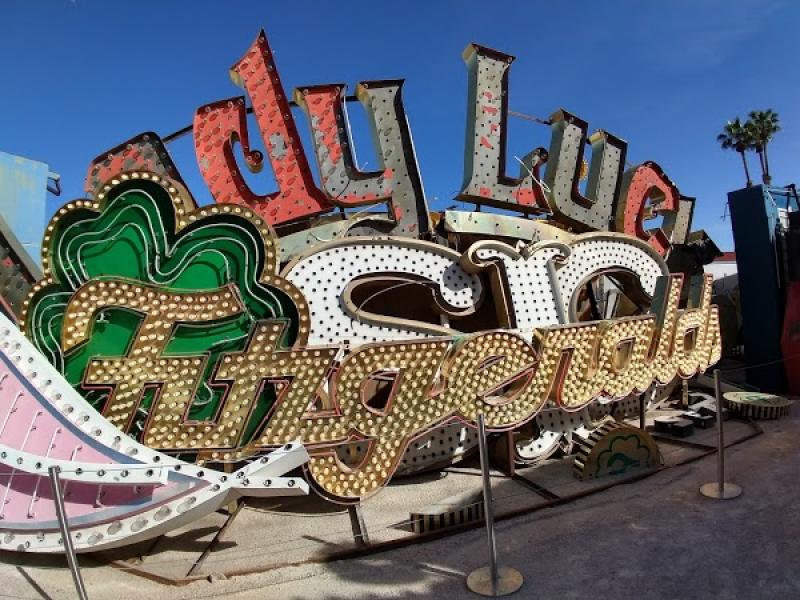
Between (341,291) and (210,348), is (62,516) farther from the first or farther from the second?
(341,291)

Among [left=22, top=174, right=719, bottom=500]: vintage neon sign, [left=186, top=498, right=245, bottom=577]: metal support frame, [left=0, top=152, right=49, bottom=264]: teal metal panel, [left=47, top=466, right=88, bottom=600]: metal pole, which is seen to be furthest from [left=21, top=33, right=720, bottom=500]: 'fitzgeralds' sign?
[left=0, top=152, right=49, bottom=264]: teal metal panel

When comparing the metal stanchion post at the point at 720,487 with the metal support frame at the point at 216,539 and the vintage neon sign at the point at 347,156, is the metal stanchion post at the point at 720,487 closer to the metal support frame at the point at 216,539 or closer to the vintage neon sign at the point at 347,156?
the vintage neon sign at the point at 347,156

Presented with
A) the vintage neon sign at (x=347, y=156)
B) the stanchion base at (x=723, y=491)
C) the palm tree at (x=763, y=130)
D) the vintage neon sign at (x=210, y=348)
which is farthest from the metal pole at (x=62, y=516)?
the palm tree at (x=763, y=130)

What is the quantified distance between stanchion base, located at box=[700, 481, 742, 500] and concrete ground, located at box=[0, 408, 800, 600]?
0.39 ft

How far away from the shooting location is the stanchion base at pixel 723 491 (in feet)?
24.7

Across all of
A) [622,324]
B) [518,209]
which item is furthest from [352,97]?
[622,324]

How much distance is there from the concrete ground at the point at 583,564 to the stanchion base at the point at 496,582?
10cm

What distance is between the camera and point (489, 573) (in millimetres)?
5812

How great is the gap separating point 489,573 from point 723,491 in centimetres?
400

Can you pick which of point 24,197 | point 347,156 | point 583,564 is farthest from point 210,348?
point 24,197

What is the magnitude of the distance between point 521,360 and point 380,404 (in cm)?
278

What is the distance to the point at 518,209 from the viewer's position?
10539 mm

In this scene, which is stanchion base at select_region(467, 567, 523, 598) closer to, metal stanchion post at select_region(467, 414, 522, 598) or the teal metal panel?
metal stanchion post at select_region(467, 414, 522, 598)

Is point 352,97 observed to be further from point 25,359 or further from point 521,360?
point 25,359
